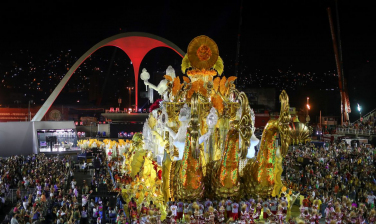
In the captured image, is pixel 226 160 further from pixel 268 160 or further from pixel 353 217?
pixel 353 217

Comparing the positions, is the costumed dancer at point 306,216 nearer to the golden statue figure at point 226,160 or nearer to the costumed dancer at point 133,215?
the golden statue figure at point 226,160

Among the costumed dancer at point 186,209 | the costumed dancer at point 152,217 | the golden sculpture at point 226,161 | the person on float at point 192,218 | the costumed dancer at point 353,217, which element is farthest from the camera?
the golden sculpture at point 226,161

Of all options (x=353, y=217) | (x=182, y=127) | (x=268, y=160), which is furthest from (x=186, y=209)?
(x=353, y=217)

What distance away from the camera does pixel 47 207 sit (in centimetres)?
1276

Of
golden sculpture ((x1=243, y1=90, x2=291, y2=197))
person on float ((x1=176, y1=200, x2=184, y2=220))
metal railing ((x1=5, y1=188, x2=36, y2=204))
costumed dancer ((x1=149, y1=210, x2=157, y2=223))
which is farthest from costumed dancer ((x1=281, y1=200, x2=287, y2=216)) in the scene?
metal railing ((x1=5, y1=188, x2=36, y2=204))

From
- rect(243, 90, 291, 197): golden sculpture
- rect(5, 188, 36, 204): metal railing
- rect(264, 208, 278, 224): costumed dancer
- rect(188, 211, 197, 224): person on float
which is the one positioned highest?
rect(243, 90, 291, 197): golden sculpture

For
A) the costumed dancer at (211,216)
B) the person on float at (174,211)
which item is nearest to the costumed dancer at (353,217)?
the costumed dancer at (211,216)

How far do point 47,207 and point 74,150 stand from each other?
44.0 ft

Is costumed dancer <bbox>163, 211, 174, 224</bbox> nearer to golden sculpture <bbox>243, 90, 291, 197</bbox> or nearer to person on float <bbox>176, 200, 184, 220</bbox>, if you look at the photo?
person on float <bbox>176, 200, 184, 220</bbox>

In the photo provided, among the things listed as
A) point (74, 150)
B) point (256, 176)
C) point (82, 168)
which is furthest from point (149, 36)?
point (256, 176)

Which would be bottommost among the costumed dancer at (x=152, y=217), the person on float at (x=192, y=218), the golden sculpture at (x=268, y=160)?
the person on float at (x=192, y=218)

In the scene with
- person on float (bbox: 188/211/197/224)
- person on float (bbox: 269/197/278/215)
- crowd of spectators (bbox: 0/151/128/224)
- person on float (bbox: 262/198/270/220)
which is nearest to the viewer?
person on float (bbox: 188/211/197/224)

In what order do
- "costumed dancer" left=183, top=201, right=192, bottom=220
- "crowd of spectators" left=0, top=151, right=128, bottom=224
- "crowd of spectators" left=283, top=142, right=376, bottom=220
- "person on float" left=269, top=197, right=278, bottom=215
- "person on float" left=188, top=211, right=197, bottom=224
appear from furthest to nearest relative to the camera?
"crowd of spectators" left=283, top=142, right=376, bottom=220 → "crowd of spectators" left=0, top=151, right=128, bottom=224 → "person on float" left=269, top=197, right=278, bottom=215 → "costumed dancer" left=183, top=201, right=192, bottom=220 → "person on float" left=188, top=211, right=197, bottom=224

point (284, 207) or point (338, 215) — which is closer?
point (338, 215)
